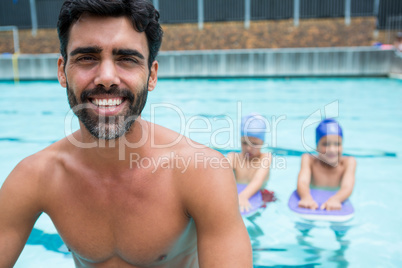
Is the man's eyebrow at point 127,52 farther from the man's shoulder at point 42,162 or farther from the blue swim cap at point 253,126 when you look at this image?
the blue swim cap at point 253,126

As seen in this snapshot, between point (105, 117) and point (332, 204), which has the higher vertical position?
point (105, 117)

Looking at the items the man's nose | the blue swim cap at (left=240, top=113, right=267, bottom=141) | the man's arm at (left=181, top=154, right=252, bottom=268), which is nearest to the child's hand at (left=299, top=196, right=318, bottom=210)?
the blue swim cap at (left=240, top=113, right=267, bottom=141)

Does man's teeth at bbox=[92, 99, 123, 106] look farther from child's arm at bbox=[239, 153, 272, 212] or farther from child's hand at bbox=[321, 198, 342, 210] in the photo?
child's hand at bbox=[321, 198, 342, 210]

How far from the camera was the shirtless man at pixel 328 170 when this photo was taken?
13.5 ft

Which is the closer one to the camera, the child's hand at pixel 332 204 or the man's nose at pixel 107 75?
the man's nose at pixel 107 75

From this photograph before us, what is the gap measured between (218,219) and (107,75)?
738 mm

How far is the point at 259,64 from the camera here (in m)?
16.4

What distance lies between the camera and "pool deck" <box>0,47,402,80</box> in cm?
1551

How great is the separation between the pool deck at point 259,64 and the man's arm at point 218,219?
15.0 m

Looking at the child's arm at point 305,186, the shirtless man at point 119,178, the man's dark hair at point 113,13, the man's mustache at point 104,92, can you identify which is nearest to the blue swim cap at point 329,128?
the child's arm at point 305,186

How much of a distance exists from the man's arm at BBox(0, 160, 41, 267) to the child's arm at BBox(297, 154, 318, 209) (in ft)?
9.24

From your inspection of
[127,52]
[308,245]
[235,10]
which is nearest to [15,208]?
[127,52]

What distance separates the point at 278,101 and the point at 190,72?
6406 mm

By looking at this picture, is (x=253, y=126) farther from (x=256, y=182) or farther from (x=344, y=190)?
(x=344, y=190)
